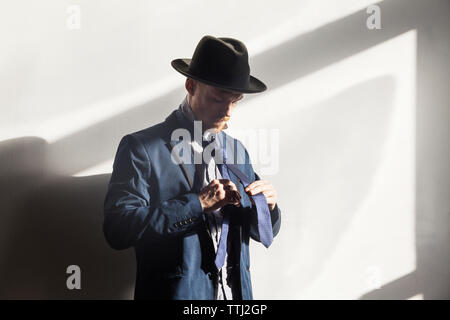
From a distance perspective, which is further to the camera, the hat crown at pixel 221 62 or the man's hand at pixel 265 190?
the man's hand at pixel 265 190

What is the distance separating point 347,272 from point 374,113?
0.77 metres

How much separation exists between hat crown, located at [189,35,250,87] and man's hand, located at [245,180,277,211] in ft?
1.47

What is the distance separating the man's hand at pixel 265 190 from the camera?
2227mm

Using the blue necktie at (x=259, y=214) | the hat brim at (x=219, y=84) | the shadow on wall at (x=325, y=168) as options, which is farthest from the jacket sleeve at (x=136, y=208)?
the shadow on wall at (x=325, y=168)

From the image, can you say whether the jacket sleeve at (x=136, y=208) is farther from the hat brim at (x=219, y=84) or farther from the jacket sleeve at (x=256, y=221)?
the hat brim at (x=219, y=84)

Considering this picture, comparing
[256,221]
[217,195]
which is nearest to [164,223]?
[217,195]

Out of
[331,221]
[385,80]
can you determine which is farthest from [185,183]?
[385,80]

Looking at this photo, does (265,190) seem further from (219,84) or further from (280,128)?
(219,84)

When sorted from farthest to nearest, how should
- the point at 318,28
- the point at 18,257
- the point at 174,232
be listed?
the point at 318,28
the point at 18,257
the point at 174,232

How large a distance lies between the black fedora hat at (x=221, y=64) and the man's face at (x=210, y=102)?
2.0 inches

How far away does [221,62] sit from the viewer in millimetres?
2125

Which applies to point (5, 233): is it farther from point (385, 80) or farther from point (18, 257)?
point (385, 80)

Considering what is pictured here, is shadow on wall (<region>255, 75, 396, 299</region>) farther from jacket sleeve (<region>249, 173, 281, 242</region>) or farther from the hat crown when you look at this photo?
the hat crown

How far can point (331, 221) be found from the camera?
2.35 meters
